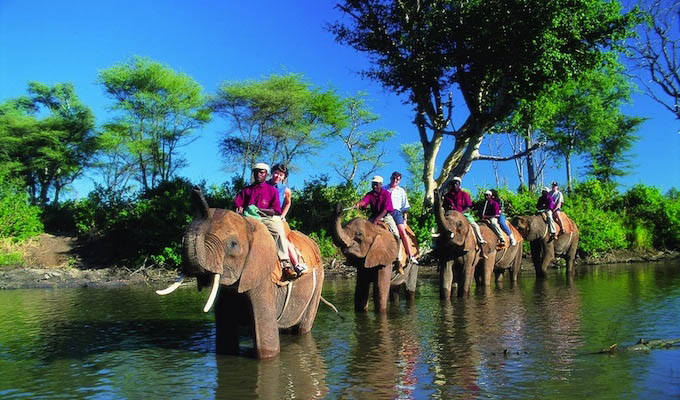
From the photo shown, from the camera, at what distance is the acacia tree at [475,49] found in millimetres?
21375

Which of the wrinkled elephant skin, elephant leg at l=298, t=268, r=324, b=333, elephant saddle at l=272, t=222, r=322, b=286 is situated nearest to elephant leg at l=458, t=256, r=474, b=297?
elephant saddle at l=272, t=222, r=322, b=286

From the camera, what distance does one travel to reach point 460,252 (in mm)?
13594

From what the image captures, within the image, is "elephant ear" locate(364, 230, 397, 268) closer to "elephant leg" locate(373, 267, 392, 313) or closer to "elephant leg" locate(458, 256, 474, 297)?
"elephant leg" locate(373, 267, 392, 313)

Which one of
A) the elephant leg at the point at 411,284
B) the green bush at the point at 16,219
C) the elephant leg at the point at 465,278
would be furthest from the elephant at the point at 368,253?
the green bush at the point at 16,219

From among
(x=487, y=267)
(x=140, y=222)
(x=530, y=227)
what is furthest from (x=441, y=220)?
(x=140, y=222)

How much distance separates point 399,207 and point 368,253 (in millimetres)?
1965

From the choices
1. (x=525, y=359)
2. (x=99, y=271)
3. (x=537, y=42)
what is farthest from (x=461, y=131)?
(x=525, y=359)

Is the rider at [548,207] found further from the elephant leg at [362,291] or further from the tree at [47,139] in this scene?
the tree at [47,139]

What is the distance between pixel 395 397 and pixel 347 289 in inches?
431

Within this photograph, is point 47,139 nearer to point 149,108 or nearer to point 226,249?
point 149,108

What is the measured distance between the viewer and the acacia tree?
2138 centimetres

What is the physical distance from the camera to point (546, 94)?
25688mm

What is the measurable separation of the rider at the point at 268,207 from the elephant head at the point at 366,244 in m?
2.50

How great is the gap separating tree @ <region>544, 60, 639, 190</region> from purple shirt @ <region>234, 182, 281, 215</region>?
118ft
